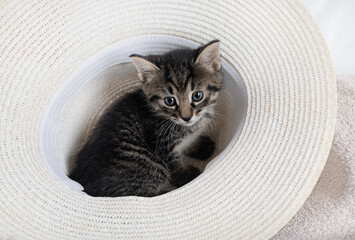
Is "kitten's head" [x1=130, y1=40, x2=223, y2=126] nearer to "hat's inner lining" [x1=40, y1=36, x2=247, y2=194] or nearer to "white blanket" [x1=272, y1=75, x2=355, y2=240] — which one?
"hat's inner lining" [x1=40, y1=36, x2=247, y2=194]

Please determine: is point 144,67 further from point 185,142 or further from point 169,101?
point 185,142

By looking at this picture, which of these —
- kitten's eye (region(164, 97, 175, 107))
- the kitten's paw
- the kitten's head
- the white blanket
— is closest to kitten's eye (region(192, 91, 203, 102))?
the kitten's head

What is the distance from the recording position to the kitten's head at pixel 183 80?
1420mm

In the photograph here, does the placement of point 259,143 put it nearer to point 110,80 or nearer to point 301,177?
point 301,177

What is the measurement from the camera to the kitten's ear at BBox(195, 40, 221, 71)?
1308 mm

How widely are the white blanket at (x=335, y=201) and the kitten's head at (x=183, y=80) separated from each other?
658mm

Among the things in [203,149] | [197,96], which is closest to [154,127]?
[197,96]

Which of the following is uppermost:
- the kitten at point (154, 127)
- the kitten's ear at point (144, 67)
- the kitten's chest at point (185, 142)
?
the kitten's ear at point (144, 67)

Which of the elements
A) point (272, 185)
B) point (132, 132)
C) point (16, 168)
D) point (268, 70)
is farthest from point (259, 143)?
point (16, 168)

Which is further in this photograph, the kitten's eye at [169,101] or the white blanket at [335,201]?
the kitten's eye at [169,101]

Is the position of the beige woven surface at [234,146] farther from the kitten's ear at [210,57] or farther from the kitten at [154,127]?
the kitten at [154,127]

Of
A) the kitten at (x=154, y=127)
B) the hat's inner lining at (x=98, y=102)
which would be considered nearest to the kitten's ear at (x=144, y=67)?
the kitten at (x=154, y=127)

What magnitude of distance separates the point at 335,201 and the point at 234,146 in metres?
0.59

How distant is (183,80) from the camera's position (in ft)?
4.68
